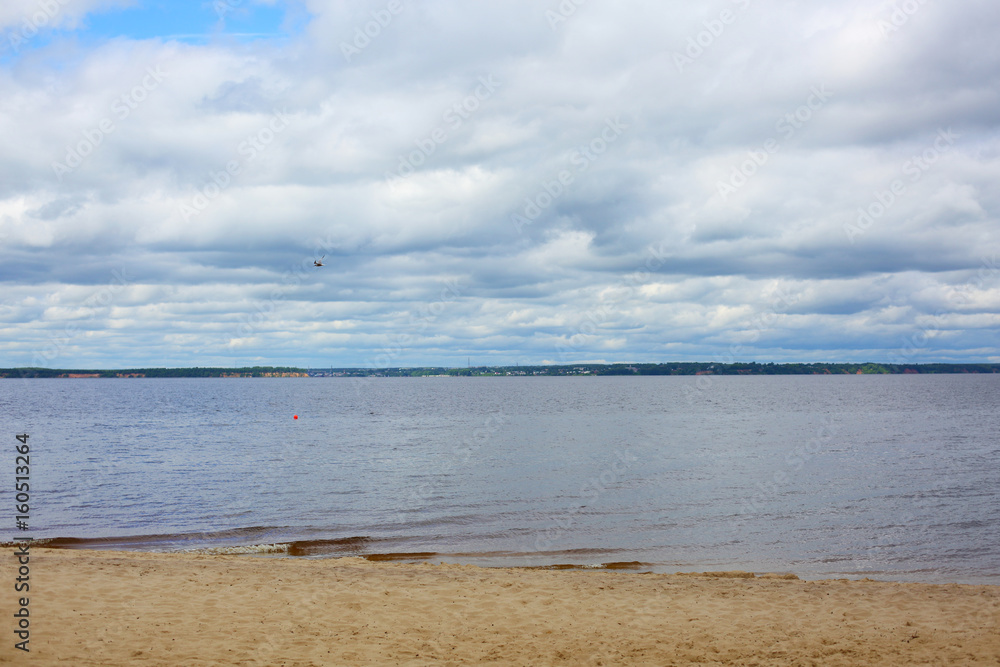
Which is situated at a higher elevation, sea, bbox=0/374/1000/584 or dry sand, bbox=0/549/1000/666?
dry sand, bbox=0/549/1000/666

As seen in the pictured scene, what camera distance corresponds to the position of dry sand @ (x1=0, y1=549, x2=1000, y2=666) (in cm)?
1255

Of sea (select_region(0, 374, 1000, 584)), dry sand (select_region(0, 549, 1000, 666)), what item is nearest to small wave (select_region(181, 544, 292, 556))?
sea (select_region(0, 374, 1000, 584))

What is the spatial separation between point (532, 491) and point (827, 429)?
4664cm

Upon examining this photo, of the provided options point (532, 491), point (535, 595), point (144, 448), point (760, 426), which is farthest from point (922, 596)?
point (760, 426)

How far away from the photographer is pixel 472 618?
1487cm

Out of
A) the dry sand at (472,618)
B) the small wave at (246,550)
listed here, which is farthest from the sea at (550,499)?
Answer: the dry sand at (472,618)

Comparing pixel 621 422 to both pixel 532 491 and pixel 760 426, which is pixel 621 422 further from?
pixel 532 491

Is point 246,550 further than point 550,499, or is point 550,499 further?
point 550,499

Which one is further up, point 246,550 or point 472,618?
point 472,618

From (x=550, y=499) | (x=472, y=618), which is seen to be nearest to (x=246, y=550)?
(x=472, y=618)

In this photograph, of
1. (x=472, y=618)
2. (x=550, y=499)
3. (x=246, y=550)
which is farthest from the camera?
(x=550, y=499)

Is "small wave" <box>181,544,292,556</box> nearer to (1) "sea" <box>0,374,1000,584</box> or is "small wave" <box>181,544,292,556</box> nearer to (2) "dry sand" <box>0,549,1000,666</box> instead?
(1) "sea" <box>0,374,1000,584</box>

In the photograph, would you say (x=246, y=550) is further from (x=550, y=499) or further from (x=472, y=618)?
(x=550, y=499)

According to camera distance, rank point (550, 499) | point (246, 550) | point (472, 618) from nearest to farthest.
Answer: point (472, 618), point (246, 550), point (550, 499)
